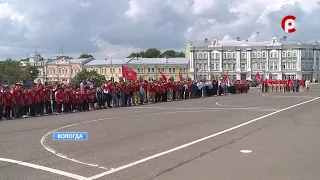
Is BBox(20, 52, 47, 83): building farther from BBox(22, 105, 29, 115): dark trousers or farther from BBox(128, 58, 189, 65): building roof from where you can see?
BBox(22, 105, 29, 115): dark trousers

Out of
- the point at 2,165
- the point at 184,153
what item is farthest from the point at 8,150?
the point at 184,153

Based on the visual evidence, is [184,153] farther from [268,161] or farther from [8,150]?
[8,150]

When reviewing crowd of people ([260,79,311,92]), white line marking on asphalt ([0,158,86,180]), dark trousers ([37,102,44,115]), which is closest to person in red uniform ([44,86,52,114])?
dark trousers ([37,102,44,115])

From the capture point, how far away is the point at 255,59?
130 meters

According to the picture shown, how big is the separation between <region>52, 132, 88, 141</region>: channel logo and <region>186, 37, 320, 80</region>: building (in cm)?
11793

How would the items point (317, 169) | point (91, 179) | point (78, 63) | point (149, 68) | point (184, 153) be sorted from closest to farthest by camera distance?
point (91, 179), point (317, 169), point (184, 153), point (149, 68), point (78, 63)

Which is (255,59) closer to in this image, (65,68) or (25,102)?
(65,68)

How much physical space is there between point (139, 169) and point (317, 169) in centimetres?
377

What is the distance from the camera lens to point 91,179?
693 centimetres

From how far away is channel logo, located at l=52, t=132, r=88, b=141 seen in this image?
11547mm

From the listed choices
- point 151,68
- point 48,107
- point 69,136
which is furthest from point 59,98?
point 151,68

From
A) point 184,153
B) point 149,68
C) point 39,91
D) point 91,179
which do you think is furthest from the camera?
point 149,68

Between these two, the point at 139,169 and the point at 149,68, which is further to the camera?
the point at 149,68

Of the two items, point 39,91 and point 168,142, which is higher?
point 39,91
